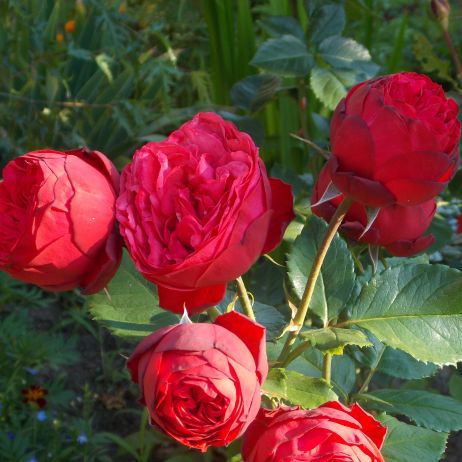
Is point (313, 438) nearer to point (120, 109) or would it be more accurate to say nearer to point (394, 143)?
point (394, 143)

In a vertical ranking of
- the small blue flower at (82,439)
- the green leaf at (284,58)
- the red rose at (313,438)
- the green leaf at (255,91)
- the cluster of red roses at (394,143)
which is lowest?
the small blue flower at (82,439)

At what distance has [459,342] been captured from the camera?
2.03 ft

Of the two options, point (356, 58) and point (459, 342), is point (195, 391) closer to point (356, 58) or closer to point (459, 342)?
point (459, 342)

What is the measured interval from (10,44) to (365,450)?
1510mm

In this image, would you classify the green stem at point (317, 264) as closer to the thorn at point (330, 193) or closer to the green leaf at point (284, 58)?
the thorn at point (330, 193)

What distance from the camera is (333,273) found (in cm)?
72

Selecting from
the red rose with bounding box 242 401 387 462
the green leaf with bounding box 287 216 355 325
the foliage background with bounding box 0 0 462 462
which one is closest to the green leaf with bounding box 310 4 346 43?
the foliage background with bounding box 0 0 462 462

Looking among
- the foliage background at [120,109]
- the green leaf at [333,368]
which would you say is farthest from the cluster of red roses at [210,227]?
the foliage background at [120,109]

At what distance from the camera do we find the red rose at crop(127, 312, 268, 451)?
Result: 475 millimetres

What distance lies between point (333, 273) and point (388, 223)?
0.13 metres

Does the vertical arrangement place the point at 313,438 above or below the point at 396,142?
below

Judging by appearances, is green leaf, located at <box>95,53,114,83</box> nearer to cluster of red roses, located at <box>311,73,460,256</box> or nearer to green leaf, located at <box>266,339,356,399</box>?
green leaf, located at <box>266,339,356,399</box>

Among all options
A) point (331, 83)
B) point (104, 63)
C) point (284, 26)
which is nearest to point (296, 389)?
point (331, 83)

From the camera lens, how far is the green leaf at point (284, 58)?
112 cm
